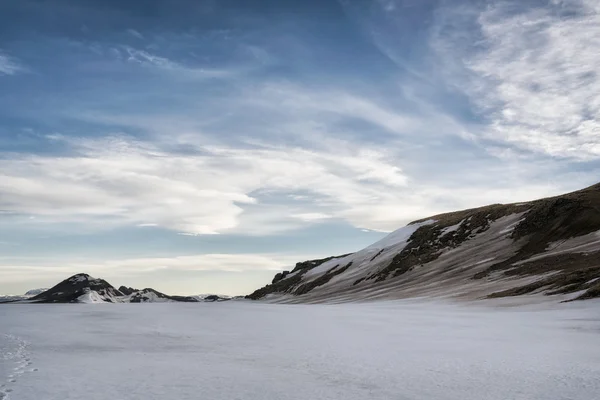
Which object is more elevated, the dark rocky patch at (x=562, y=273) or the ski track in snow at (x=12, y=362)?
the dark rocky patch at (x=562, y=273)

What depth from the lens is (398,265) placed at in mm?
114812

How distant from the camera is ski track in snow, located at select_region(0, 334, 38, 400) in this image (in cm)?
1319

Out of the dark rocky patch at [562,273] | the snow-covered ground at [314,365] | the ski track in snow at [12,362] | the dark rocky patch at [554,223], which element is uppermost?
the dark rocky patch at [554,223]

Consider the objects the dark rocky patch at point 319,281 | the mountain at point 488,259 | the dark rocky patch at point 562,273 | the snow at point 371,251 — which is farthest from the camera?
the dark rocky patch at point 319,281

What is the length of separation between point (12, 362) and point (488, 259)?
8327 cm

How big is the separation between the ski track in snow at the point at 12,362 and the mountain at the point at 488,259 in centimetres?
4022

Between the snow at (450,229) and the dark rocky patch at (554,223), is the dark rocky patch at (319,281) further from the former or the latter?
the dark rocky patch at (554,223)

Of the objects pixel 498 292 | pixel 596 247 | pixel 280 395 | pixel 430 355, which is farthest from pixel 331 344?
pixel 596 247

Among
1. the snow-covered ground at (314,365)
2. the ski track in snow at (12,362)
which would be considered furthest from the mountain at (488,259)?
the ski track in snow at (12,362)

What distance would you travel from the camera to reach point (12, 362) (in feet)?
58.6

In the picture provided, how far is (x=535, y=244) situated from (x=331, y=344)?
2946 inches

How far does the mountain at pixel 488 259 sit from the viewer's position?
60.6 m

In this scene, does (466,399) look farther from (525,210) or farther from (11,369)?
(525,210)

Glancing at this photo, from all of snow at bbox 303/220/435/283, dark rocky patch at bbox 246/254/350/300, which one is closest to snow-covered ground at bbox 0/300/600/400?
snow at bbox 303/220/435/283
